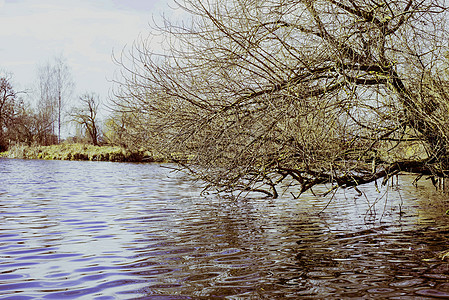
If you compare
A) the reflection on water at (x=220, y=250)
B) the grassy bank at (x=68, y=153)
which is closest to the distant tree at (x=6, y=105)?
the grassy bank at (x=68, y=153)

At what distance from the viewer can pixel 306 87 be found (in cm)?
684

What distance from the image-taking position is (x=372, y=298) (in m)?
3.98

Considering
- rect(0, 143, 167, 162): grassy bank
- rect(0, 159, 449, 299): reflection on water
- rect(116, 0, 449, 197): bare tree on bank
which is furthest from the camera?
rect(0, 143, 167, 162): grassy bank

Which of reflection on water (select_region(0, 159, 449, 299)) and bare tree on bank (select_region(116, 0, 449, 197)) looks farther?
bare tree on bank (select_region(116, 0, 449, 197))

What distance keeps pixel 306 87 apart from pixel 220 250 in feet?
8.77

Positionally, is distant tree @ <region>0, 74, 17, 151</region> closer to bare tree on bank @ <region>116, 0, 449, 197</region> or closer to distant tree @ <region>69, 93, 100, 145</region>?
distant tree @ <region>69, 93, 100, 145</region>

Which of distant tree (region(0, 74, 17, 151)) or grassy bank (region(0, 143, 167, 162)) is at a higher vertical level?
distant tree (region(0, 74, 17, 151))

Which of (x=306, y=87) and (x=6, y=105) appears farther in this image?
(x=6, y=105)

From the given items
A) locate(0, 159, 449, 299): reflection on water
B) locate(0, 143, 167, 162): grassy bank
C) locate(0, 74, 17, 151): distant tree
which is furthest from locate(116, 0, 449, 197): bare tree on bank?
locate(0, 74, 17, 151): distant tree

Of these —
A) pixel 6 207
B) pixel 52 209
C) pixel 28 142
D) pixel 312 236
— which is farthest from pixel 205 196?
pixel 28 142

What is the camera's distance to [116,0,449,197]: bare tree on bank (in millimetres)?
6645

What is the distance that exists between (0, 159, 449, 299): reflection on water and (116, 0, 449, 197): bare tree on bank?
3.46 ft

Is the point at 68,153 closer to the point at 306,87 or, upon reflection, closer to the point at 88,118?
the point at 88,118

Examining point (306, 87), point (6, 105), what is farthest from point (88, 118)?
point (306, 87)
